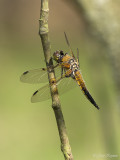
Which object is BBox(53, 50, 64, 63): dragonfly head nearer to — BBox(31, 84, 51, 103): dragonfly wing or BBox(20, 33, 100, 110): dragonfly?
BBox(20, 33, 100, 110): dragonfly

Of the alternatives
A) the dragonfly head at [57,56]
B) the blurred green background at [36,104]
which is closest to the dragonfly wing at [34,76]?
the dragonfly head at [57,56]

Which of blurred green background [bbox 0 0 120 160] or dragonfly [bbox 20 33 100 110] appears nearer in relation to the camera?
dragonfly [bbox 20 33 100 110]

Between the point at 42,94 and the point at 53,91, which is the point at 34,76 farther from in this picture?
the point at 53,91

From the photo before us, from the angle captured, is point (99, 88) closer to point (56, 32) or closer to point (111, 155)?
point (111, 155)

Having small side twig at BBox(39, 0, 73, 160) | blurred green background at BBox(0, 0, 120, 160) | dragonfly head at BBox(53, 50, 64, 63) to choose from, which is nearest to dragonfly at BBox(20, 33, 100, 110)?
dragonfly head at BBox(53, 50, 64, 63)

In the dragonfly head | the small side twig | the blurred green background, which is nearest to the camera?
the small side twig

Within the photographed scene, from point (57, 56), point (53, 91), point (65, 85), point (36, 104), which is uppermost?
point (36, 104)

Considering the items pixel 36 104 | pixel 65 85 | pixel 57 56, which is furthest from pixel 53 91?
pixel 36 104

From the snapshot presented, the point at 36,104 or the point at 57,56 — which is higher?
the point at 36,104

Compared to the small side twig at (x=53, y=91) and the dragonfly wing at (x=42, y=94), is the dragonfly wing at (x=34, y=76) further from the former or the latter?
the small side twig at (x=53, y=91)
